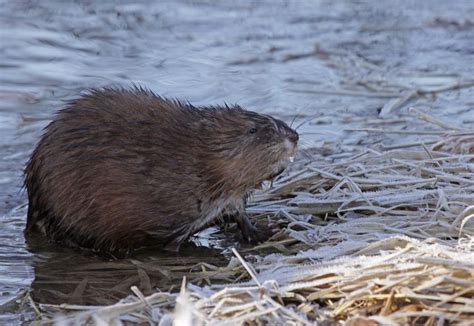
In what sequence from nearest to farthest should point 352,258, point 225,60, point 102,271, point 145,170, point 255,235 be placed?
1. point 352,258
2. point 102,271
3. point 145,170
4. point 255,235
5. point 225,60

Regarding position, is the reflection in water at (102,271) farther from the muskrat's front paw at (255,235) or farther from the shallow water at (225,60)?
the muskrat's front paw at (255,235)

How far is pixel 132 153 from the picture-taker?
5.12m

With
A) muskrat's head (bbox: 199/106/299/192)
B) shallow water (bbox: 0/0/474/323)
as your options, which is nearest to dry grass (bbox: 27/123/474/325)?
muskrat's head (bbox: 199/106/299/192)

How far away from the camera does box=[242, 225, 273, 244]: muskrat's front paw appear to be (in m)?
5.29

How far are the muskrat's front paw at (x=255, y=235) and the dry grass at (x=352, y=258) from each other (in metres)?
0.05

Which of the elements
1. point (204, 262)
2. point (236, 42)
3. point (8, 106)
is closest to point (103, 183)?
point (204, 262)

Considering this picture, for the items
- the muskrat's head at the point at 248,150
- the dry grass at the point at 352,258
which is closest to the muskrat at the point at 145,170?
the muskrat's head at the point at 248,150

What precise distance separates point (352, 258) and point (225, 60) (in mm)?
4781

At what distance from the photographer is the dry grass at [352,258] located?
3.98 metres

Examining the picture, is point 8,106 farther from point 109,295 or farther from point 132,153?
point 109,295

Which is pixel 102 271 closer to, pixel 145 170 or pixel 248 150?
pixel 145 170

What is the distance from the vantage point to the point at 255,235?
529cm

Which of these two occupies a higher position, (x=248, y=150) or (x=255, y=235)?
(x=248, y=150)

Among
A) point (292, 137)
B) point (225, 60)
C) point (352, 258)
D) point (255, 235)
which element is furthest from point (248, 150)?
point (225, 60)
